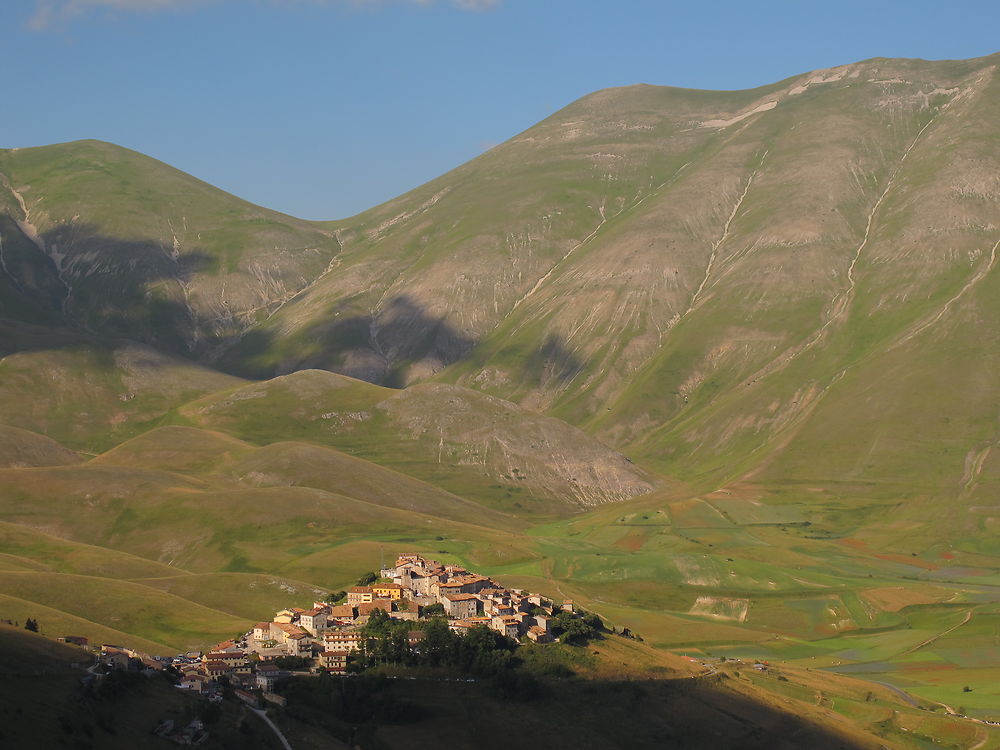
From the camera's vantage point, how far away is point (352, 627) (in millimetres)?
111000

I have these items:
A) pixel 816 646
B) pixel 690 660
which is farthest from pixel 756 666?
pixel 816 646

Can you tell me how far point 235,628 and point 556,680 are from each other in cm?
3626

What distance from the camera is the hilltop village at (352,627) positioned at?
94188 mm

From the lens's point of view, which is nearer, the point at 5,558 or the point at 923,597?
the point at 5,558

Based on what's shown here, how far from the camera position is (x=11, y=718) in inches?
2699

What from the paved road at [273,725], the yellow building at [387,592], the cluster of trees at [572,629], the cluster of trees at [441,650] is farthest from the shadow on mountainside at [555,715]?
the yellow building at [387,592]

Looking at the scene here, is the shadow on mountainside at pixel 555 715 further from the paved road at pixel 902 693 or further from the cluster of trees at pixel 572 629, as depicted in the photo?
the paved road at pixel 902 693

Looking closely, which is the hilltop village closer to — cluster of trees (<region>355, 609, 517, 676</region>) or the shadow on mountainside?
cluster of trees (<region>355, 609, 517, 676</region>)

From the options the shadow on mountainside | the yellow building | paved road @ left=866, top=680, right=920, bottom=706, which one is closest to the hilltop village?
the yellow building

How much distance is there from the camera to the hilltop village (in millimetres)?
94188

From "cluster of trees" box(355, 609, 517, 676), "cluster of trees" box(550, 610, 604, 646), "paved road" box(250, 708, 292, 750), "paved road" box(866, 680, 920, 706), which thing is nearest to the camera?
"paved road" box(250, 708, 292, 750)

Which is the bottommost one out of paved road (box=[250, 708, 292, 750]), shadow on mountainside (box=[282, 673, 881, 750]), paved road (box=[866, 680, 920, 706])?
paved road (box=[866, 680, 920, 706])

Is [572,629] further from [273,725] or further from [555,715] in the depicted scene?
[273,725]

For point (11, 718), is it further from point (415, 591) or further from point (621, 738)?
point (415, 591)
